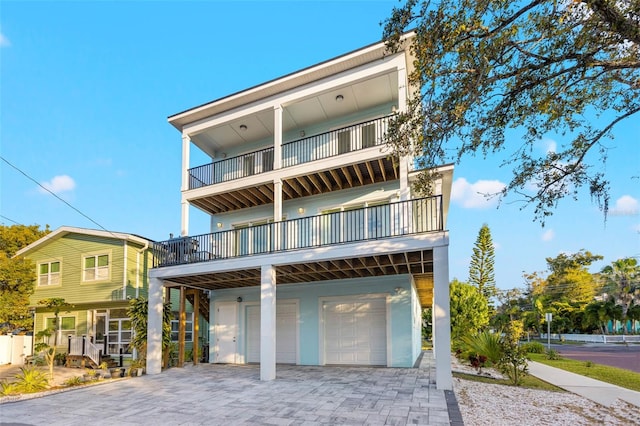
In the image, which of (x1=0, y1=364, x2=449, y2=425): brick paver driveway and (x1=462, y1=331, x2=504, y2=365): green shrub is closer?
(x1=0, y1=364, x2=449, y2=425): brick paver driveway

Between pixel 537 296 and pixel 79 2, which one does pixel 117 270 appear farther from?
pixel 537 296

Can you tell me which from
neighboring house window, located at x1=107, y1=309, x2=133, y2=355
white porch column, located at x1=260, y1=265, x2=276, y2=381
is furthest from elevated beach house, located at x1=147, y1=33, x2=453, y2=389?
neighboring house window, located at x1=107, y1=309, x2=133, y2=355

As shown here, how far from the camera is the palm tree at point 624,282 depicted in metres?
32.3

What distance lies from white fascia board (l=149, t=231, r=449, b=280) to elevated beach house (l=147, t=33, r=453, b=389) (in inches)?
1.3

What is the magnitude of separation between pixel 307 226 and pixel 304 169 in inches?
80.0

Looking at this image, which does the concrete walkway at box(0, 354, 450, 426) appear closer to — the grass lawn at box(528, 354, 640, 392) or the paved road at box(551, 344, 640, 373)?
the grass lawn at box(528, 354, 640, 392)

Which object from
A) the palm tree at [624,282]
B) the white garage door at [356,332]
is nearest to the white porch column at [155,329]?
the white garage door at [356,332]

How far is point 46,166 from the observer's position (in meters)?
15.7

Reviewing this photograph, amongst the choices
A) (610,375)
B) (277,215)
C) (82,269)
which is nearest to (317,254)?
(277,215)

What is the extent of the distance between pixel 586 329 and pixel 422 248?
1470 inches

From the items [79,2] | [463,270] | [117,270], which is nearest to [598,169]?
[79,2]

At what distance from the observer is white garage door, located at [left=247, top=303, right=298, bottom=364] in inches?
542

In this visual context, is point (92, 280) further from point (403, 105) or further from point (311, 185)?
point (403, 105)

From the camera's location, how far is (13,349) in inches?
709
